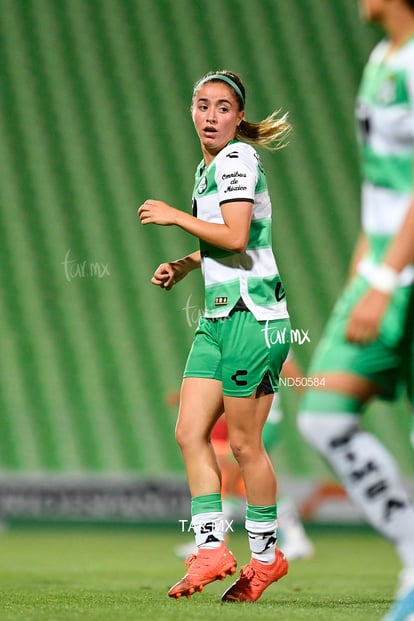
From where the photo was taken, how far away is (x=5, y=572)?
20.0 feet

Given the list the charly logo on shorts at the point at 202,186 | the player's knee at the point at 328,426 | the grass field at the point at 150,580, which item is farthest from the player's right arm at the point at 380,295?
the charly logo on shorts at the point at 202,186

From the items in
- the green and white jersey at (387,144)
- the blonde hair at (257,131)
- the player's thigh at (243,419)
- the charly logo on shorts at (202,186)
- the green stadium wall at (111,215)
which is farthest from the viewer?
the green stadium wall at (111,215)

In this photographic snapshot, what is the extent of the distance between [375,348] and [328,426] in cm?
22

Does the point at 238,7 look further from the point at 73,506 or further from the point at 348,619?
the point at 348,619

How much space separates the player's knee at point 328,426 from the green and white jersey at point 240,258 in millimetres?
1275

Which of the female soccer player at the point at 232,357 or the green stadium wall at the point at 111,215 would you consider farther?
the green stadium wall at the point at 111,215

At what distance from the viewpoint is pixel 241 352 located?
4.34 m

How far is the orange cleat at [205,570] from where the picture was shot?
430 centimetres

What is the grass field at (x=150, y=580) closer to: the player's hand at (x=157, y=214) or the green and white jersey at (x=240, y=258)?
the green and white jersey at (x=240, y=258)

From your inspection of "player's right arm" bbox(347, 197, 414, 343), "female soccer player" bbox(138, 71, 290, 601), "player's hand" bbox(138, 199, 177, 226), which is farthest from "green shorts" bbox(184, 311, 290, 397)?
"player's right arm" bbox(347, 197, 414, 343)

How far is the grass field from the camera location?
3949 millimetres

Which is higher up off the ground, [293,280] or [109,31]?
[109,31]

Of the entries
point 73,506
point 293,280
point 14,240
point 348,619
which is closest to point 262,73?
point 293,280

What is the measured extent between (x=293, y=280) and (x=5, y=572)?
4552mm
